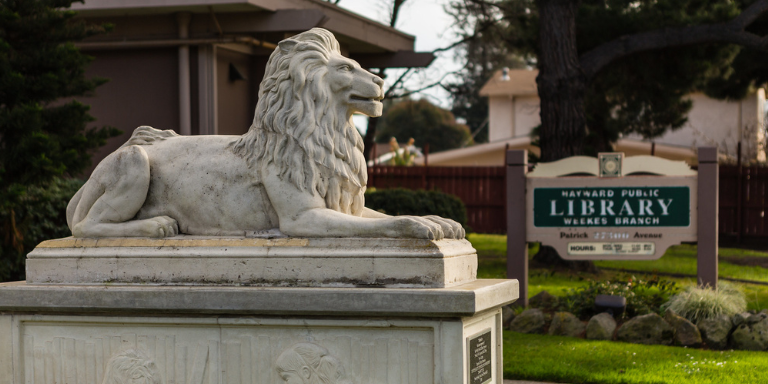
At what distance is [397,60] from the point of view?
50.6ft

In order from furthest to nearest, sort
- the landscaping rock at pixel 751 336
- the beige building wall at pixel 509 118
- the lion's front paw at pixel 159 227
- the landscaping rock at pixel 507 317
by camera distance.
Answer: the beige building wall at pixel 509 118
the landscaping rock at pixel 507 317
the landscaping rock at pixel 751 336
the lion's front paw at pixel 159 227

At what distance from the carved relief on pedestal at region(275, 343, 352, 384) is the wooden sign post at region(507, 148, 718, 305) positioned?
15.4 feet

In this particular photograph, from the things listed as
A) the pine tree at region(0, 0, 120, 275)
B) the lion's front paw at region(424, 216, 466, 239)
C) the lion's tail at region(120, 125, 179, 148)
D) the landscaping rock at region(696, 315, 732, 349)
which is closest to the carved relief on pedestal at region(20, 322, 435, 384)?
the lion's front paw at region(424, 216, 466, 239)

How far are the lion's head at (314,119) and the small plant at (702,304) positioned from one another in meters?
4.41

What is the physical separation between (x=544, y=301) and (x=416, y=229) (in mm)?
4754

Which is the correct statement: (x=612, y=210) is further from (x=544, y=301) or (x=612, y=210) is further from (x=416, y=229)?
(x=416, y=229)

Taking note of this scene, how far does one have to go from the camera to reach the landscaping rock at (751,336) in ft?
23.4

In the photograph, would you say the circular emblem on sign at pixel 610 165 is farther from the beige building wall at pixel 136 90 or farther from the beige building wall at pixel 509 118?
the beige building wall at pixel 509 118

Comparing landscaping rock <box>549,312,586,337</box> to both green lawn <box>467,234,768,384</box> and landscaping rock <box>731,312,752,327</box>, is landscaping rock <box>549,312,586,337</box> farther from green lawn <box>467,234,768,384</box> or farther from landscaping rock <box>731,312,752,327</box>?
landscaping rock <box>731,312,752,327</box>

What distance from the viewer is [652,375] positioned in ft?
20.3

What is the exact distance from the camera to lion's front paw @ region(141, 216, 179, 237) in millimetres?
4438

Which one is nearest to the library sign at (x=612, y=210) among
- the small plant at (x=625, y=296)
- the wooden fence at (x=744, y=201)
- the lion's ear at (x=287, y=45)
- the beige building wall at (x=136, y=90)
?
the small plant at (x=625, y=296)

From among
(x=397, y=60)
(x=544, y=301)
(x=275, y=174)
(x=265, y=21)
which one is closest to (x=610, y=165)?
(x=544, y=301)

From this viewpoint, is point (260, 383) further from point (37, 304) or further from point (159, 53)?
point (159, 53)
